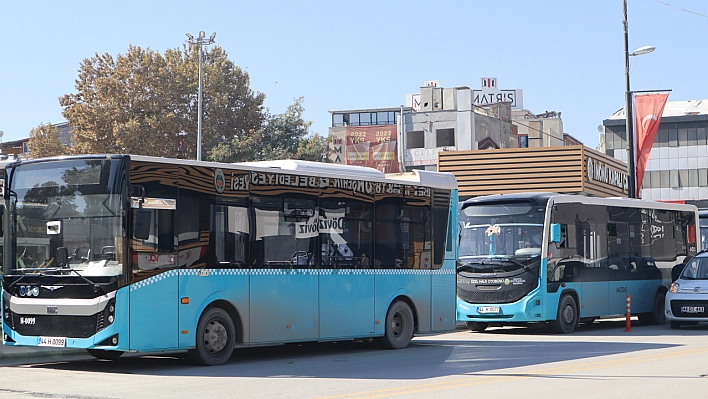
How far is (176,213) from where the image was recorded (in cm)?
1328

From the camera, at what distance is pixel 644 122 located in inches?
1185

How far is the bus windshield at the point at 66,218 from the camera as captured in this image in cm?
1277

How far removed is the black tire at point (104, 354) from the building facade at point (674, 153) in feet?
247

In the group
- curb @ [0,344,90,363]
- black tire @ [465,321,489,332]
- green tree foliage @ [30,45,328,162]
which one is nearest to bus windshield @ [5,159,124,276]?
curb @ [0,344,90,363]

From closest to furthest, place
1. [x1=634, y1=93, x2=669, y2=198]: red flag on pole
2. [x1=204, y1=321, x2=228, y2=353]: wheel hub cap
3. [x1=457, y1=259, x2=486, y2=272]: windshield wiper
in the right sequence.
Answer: [x1=204, y1=321, x2=228, y2=353]: wheel hub cap → [x1=457, y1=259, x2=486, y2=272]: windshield wiper → [x1=634, y1=93, x2=669, y2=198]: red flag on pole

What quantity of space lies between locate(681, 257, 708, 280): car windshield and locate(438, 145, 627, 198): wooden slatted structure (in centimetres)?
1353

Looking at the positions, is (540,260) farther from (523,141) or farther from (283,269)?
(523,141)

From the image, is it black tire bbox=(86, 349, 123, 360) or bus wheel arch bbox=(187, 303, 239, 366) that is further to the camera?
black tire bbox=(86, 349, 123, 360)

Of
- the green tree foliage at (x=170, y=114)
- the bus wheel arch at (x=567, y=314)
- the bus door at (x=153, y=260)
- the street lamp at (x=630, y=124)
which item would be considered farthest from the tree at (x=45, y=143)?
the bus door at (x=153, y=260)

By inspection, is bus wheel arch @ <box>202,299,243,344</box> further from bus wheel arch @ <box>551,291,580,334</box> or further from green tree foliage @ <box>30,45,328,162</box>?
green tree foliage @ <box>30,45,328,162</box>

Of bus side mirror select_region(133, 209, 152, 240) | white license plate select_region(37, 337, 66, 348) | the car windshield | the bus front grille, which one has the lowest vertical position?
white license plate select_region(37, 337, 66, 348)

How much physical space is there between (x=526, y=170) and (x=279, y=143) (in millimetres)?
23024

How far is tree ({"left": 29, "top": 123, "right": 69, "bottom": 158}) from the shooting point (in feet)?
179

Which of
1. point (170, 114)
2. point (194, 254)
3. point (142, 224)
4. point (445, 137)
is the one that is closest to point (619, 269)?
point (194, 254)
